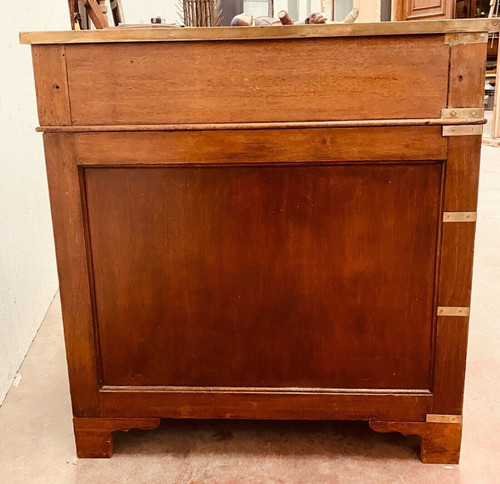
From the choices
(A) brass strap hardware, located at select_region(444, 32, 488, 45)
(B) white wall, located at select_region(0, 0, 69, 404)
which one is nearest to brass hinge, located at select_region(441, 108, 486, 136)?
(A) brass strap hardware, located at select_region(444, 32, 488, 45)

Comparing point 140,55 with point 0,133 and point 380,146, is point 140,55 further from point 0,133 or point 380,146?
point 0,133

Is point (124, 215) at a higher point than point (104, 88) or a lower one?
lower

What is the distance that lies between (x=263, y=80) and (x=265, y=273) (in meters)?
0.39

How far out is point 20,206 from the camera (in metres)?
1.99

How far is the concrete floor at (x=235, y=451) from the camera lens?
133 cm

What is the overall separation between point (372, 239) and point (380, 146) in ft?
0.62

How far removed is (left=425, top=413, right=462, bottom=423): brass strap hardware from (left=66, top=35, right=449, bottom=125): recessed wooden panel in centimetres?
64

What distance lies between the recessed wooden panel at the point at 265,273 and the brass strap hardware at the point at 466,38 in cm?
23

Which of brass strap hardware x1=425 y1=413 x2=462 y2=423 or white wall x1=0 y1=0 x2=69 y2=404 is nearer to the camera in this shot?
brass strap hardware x1=425 y1=413 x2=462 y2=423

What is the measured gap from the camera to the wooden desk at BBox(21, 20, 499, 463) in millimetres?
1137

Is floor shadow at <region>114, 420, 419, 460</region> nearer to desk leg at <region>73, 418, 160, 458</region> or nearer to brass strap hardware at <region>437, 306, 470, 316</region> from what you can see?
desk leg at <region>73, 418, 160, 458</region>

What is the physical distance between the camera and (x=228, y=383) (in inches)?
52.9

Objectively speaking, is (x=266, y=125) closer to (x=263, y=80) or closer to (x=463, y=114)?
(x=263, y=80)

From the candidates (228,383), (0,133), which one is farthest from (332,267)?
(0,133)
